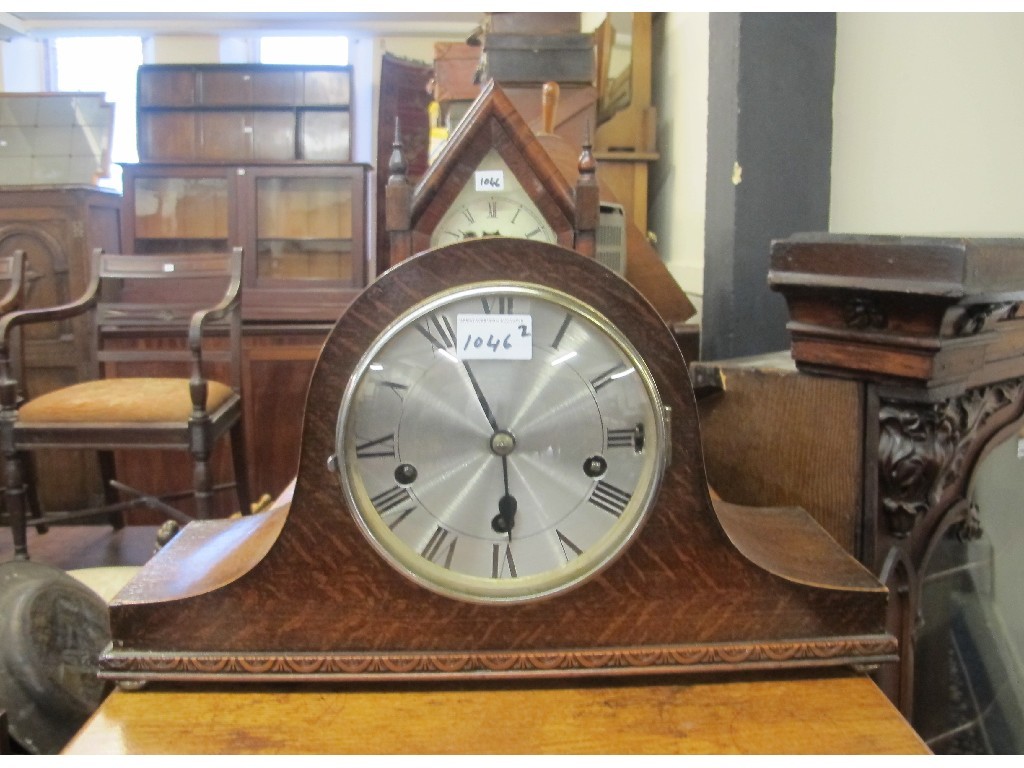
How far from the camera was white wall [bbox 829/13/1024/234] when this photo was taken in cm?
132

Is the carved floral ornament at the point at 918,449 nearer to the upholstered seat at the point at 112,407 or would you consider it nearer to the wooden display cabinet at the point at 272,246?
the upholstered seat at the point at 112,407

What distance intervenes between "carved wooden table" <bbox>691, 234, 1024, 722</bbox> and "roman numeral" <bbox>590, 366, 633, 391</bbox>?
0.31 meters

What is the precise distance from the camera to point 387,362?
0.69 metres

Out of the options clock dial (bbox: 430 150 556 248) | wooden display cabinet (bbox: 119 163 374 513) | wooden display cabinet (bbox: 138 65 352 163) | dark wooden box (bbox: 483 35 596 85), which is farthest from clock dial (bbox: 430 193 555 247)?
wooden display cabinet (bbox: 138 65 352 163)

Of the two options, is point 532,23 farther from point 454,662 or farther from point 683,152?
point 454,662

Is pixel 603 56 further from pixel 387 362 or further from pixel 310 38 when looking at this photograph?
pixel 310 38

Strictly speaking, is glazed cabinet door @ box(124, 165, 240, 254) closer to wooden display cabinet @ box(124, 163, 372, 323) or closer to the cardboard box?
wooden display cabinet @ box(124, 163, 372, 323)

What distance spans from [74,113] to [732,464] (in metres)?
3.73

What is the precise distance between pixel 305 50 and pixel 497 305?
4.52m

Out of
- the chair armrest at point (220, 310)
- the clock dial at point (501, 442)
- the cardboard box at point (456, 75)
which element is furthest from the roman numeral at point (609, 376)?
the cardboard box at point (456, 75)

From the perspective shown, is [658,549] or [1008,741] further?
[1008,741]

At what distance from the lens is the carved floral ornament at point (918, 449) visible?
2.81 ft

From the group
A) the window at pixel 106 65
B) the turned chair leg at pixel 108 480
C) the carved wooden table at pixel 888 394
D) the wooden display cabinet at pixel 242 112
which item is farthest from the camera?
the window at pixel 106 65

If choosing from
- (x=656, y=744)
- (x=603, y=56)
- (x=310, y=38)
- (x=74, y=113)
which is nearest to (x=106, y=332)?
(x=74, y=113)
